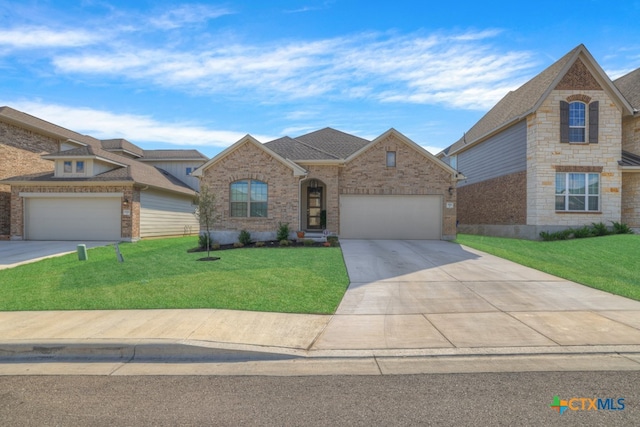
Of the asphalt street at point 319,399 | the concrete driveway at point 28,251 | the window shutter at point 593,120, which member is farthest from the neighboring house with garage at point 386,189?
the asphalt street at point 319,399

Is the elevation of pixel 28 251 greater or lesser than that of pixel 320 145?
lesser

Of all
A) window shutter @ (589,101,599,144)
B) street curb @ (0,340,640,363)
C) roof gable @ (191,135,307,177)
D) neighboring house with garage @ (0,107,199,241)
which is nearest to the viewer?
street curb @ (0,340,640,363)

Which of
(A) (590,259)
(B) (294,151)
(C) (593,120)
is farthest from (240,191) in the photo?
(C) (593,120)

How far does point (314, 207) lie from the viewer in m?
21.4

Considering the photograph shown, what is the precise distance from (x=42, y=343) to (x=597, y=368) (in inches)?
288

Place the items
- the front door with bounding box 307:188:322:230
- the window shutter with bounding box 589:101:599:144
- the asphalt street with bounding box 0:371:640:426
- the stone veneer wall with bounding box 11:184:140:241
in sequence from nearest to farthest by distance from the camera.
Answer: the asphalt street with bounding box 0:371:640:426 → the window shutter with bounding box 589:101:599:144 → the stone veneer wall with bounding box 11:184:140:241 → the front door with bounding box 307:188:322:230

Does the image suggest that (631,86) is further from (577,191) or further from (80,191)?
(80,191)

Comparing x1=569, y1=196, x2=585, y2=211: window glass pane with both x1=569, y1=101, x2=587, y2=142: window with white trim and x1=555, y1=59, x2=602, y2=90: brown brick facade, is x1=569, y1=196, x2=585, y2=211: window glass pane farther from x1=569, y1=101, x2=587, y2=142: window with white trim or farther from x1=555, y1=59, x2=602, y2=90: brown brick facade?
x1=555, y1=59, x2=602, y2=90: brown brick facade

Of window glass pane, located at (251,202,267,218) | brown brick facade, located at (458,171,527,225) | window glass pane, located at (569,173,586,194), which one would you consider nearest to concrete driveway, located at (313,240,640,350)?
window glass pane, located at (251,202,267,218)

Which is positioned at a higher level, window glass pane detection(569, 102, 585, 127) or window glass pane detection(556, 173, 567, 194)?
window glass pane detection(569, 102, 585, 127)

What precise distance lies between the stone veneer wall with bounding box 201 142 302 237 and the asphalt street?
12861 millimetres

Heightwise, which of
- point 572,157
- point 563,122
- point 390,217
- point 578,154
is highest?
point 563,122

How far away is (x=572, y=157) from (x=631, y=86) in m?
7.83

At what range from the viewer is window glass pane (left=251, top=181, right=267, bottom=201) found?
56.9 feet
